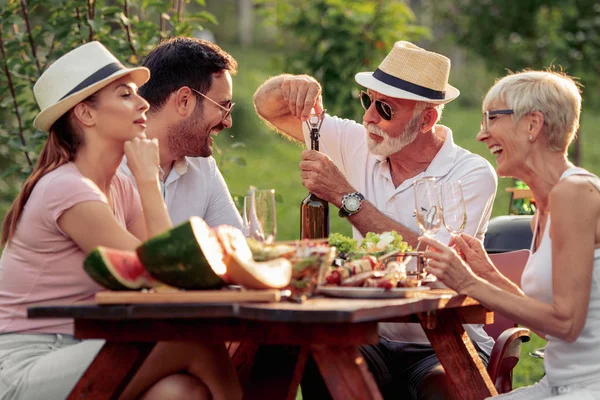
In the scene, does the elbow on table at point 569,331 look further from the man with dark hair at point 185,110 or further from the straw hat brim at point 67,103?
the man with dark hair at point 185,110

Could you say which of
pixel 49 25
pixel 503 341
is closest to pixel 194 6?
pixel 49 25

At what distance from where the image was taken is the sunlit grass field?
14.6m

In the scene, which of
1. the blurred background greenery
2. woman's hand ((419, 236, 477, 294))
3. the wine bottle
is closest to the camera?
woman's hand ((419, 236, 477, 294))

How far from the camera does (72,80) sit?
384 cm

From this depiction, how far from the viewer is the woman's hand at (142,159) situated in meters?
3.77

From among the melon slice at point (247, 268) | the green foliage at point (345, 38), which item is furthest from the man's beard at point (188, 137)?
the green foliage at point (345, 38)

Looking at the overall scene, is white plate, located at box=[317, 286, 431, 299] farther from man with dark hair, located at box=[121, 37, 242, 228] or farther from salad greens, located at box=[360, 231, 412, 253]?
man with dark hair, located at box=[121, 37, 242, 228]

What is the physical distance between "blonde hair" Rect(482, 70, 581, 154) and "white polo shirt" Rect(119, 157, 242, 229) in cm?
172

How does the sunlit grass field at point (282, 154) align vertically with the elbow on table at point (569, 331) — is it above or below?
below

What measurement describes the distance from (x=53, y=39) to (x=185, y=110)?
1611 mm

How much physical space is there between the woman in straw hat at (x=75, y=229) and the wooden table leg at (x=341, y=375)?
638mm

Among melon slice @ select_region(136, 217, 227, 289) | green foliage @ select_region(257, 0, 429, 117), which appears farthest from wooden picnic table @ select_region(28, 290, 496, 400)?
green foliage @ select_region(257, 0, 429, 117)

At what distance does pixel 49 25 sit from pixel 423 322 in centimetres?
311

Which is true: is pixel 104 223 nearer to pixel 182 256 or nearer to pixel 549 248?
pixel 182 256
